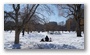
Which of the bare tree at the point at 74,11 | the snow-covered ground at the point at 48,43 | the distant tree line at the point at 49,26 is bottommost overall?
the snow-covered ground at the point at 48,43

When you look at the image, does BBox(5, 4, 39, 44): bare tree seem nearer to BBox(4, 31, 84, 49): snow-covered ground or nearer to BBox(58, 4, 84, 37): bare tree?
BBox(4, 31, 84, 49): snow-covered ground

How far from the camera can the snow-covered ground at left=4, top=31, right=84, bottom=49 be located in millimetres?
2674

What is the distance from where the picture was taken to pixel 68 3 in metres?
2.72

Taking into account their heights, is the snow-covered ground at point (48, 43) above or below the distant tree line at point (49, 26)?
below

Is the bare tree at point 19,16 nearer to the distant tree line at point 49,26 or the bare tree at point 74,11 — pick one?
the distant tree line at point 49,26

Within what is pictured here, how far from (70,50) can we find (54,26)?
1.36ft

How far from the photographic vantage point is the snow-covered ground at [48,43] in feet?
8.77

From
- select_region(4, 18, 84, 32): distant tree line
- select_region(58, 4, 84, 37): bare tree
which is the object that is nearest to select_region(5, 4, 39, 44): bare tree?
select_region(4, 18, 84, 32): distant tree line

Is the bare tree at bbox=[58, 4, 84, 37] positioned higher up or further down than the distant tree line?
higher up

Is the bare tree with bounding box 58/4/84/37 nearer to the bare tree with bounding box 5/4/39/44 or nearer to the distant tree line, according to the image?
the distant tree line

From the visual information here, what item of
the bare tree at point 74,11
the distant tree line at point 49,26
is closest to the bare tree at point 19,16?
the distant tree line at point 49,26

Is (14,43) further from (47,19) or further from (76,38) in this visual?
(76,38)

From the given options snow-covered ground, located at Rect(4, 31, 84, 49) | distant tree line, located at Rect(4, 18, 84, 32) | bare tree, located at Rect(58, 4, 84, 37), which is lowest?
snow-covered ground, located at Rect(4, 31, 84, 49)

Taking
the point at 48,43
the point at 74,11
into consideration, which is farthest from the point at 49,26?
the point at 74,11
